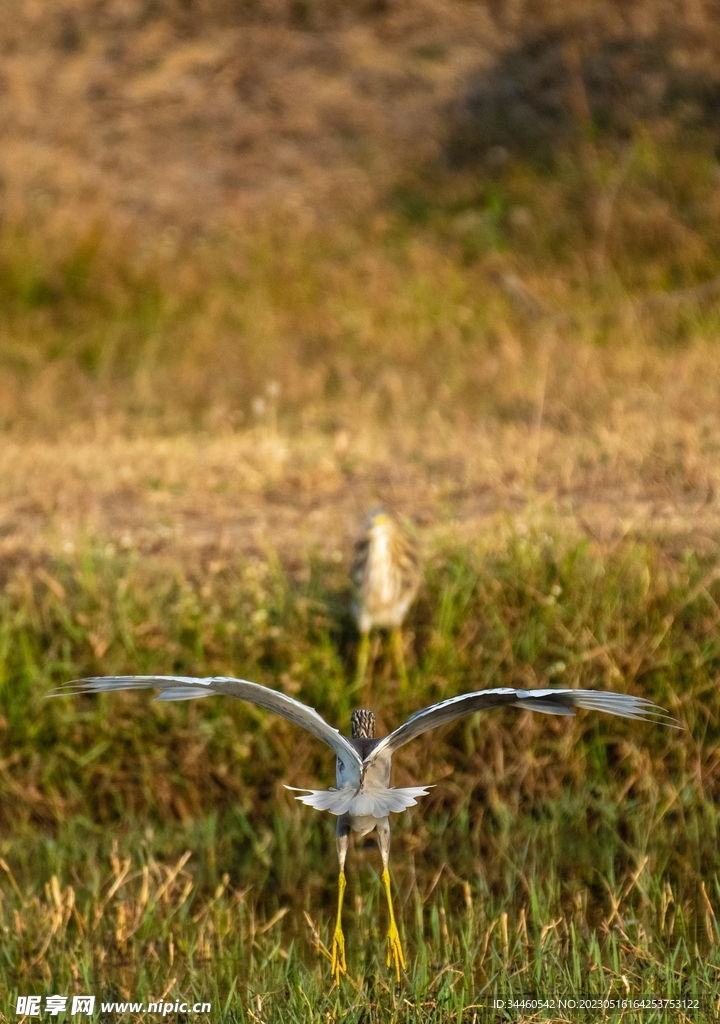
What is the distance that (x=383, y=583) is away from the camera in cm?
415

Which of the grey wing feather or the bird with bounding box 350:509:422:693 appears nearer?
the grey wing feather

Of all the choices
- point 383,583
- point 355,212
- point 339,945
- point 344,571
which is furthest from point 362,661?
point 355,212

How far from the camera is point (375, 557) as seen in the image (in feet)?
13.7

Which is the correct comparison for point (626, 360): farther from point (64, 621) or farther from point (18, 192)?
point (18, 192)

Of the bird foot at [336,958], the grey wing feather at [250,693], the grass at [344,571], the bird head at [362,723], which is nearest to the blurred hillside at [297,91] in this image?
the grass at [344,571]

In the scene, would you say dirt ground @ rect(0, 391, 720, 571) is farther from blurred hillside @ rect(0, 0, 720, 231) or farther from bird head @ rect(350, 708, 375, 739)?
blurred hillside @ rect(0, 0, 720, 231)

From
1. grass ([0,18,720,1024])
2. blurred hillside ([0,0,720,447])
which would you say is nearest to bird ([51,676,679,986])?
grass ([0,18,720,1024])

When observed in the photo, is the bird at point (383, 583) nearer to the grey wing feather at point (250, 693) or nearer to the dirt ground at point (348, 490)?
the dirt ground at point (348, 490)

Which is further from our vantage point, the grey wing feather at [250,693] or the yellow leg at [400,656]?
the yellow leg at [400,656]

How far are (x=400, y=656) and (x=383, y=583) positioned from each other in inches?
11.1

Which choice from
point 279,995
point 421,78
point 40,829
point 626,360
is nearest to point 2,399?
point 626,360

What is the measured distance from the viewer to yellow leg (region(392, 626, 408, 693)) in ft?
14.0

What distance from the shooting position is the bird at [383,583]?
4.16 meters

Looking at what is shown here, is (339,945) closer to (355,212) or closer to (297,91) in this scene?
(355,212)
